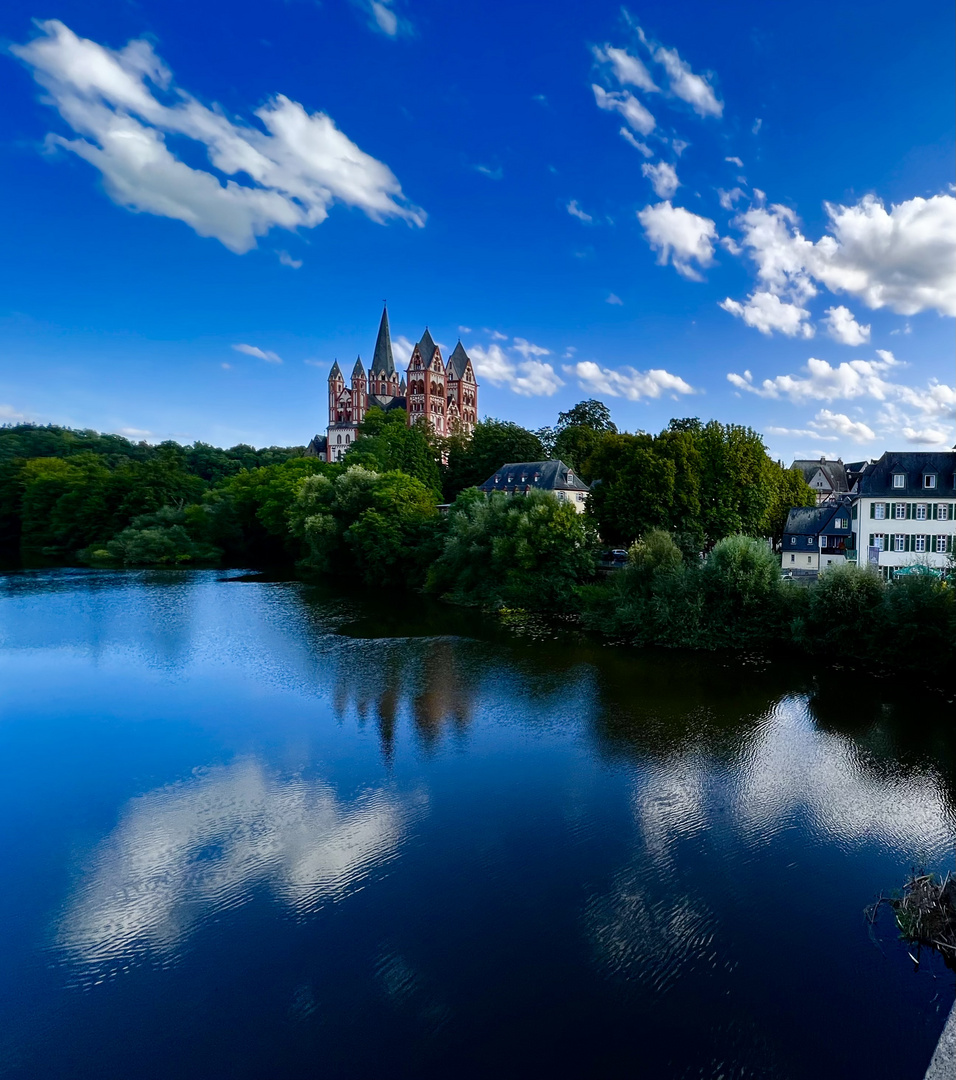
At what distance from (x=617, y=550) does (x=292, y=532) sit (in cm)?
2544

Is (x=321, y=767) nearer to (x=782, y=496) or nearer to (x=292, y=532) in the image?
(x=782, y=496)

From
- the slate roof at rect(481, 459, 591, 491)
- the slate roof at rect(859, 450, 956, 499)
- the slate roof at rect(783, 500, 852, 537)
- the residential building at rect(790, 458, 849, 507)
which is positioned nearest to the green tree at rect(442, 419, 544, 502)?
the slate roof at rect(481, 459, 591, 491)

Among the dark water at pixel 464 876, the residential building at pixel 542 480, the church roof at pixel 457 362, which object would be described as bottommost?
the dark water at pixel 464 876

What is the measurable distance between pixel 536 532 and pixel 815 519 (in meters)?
14.7

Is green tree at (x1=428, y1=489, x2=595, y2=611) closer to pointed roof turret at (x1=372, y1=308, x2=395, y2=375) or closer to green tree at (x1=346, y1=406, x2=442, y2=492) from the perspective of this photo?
green tree at (x1=346, y1=406, x2=442, y2=492)

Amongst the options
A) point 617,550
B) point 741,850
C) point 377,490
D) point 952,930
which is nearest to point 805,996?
point 952,930

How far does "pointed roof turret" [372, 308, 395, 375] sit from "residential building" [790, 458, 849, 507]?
54482 millimetres

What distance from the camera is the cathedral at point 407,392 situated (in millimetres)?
88000

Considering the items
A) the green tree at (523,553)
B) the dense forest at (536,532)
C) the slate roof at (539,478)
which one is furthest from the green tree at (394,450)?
the green tree at (523,553)

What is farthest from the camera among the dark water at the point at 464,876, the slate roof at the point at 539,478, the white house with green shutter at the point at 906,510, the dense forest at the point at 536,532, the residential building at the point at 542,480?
the slate roof at the point at 539,478

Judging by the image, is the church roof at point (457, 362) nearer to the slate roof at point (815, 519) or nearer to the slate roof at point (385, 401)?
the slate roof at point (385, 401)

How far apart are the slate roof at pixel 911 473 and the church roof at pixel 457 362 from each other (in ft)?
227

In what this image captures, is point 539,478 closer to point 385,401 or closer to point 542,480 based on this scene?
point 542,480

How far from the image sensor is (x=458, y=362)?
9406 centimetres
